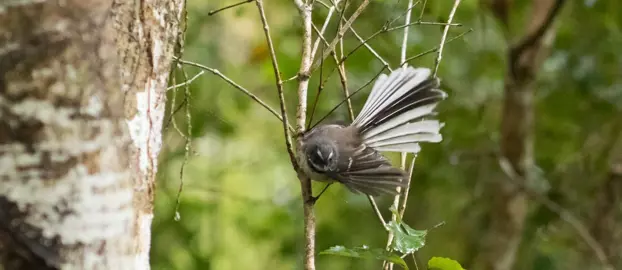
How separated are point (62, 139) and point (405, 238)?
0.40 meters

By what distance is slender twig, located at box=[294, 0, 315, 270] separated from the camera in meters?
0.76

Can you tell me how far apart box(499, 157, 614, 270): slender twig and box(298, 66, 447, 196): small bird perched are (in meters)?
0.97

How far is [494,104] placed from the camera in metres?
2.22

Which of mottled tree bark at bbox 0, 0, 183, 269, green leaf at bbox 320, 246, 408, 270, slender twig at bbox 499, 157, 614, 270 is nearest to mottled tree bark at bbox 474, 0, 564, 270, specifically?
slender twig at bbox 499, 157, 614, 270

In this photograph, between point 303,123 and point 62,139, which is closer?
point 62,139

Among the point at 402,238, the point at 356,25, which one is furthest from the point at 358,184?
the point at 356,25

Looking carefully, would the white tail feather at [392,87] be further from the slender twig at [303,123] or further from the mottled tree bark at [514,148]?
the mottled tree bark at [514,148]

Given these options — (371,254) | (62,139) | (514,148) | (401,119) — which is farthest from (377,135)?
(514,148)

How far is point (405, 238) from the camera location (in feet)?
2.65

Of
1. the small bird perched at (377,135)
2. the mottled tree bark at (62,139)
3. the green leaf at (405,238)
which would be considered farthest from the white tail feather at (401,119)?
the mottled tree bark at (62,139)

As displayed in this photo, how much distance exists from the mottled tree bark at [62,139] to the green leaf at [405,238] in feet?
1.00

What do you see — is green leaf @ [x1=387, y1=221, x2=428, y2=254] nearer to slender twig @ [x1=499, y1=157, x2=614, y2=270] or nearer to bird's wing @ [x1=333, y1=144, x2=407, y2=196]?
bird's wing @ [x1=333, y1=144, x2=407, y2=196]

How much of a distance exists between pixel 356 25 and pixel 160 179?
729 mm

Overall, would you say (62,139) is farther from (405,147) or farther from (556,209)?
(556,209)
